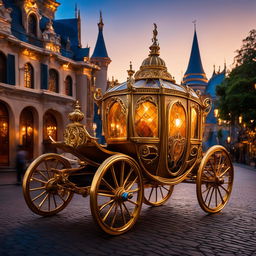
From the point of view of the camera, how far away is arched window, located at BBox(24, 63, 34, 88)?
76.0 ft

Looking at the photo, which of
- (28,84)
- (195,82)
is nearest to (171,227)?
(28,84)

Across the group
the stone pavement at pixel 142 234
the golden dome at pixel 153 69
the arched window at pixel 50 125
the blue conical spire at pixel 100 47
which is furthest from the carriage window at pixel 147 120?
the blue conical spire at pixel 100 47

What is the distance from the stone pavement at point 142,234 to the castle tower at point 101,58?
42.0 metres

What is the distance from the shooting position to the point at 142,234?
4.76 meters

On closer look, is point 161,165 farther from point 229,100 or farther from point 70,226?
point 229,100

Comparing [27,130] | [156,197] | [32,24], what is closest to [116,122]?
[156,197]

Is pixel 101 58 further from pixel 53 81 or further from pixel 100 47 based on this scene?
pixel 53 81

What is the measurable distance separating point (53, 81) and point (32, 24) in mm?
4750

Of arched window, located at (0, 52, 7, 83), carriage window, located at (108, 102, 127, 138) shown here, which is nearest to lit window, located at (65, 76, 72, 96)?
arched window, located at (0, 52, 7, 83)

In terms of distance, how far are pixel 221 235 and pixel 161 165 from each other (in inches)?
64.9

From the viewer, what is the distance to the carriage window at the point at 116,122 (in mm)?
5887

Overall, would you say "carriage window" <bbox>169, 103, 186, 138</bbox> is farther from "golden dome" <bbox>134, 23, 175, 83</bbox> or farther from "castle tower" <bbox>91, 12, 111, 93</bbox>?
"castle tower" <bbox>91, 12, 111, 93</bbox>

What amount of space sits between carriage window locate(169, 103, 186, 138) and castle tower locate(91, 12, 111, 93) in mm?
41670

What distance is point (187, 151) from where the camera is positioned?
6.30 m
